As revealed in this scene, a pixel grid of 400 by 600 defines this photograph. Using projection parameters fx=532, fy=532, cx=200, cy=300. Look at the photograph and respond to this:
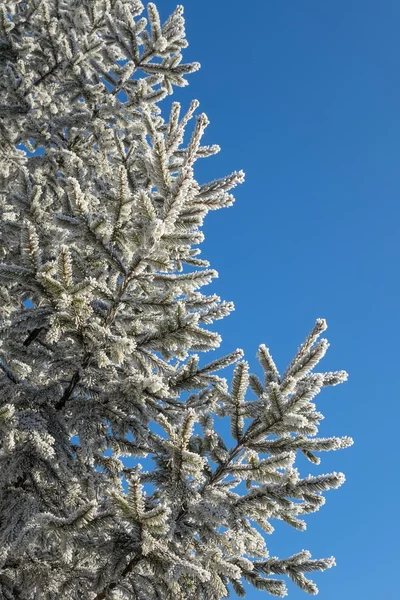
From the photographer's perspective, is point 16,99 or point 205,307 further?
point 16,99

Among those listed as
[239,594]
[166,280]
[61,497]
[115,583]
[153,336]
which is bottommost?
[115,583]

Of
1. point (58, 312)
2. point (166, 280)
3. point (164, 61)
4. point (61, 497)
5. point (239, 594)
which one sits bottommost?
point (61, 497)

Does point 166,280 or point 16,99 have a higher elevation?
point 16,99

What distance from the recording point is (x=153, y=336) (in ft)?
15.3

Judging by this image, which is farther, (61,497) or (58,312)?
(61,497)

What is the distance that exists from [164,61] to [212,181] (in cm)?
541

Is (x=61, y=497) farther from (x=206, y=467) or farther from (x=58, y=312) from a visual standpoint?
(x=58, y=312)

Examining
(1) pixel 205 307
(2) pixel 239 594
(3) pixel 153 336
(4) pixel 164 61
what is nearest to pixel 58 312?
(3) pixel 153 336

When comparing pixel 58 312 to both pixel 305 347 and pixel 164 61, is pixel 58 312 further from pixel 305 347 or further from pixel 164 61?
pixel 164 61

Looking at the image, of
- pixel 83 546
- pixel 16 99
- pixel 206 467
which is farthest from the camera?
pixel 16 99

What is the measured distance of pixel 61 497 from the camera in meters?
5.16

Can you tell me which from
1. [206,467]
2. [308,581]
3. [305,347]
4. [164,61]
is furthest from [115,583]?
[164,61]

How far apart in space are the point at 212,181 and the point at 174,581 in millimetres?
3412

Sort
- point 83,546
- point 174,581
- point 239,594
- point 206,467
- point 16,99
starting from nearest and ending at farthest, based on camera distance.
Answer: point 174,581
point 83,546
point 206,467
point 239,594
point 16,99
